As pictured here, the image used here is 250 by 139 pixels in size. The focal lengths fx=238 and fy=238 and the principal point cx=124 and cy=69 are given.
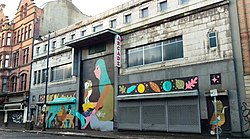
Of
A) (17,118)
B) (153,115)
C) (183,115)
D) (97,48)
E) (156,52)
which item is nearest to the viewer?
(183,115)

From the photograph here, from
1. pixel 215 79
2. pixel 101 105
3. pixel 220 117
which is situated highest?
pixel 215 79

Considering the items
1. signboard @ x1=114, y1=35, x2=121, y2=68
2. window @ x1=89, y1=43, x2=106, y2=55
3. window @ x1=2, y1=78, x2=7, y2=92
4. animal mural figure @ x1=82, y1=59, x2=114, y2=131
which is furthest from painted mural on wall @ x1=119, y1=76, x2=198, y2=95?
window @ x1=2, y1=78, x2=7, y2=92

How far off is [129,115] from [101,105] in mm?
3641

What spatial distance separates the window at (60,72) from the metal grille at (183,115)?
13.9 metres

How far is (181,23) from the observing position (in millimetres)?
18469

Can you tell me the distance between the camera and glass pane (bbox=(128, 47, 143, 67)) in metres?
21.0

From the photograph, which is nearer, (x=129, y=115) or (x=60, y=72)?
(x=129, y=115)

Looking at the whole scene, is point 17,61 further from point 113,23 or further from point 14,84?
point 113,23

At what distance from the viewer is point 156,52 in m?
19.9

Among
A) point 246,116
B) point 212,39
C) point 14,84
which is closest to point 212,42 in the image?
point 212,39

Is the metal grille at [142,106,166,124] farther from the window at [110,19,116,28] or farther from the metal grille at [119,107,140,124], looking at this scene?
the window at [110,19,116,28]

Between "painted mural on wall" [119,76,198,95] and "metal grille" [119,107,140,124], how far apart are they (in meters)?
1.39

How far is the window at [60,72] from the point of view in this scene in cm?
2741

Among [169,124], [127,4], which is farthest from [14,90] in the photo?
[169,124]
